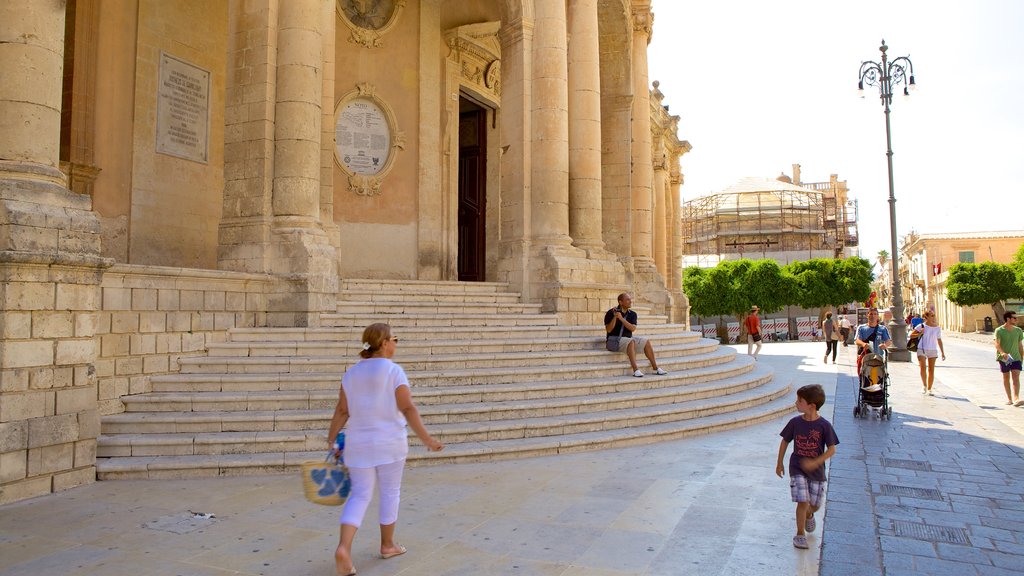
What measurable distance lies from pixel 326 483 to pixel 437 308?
6.57 meters

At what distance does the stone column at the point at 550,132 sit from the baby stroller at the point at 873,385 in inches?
207

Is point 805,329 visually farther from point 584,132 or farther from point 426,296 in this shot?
point 426,296

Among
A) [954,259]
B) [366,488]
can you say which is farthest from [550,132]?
[954,259]

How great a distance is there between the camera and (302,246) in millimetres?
9102

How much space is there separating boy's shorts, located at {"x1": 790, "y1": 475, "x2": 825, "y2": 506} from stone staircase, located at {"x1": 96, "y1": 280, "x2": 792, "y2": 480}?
10.0 ft

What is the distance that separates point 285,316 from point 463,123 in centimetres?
1018

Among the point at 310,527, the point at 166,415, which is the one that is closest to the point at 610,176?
the point at 166,415

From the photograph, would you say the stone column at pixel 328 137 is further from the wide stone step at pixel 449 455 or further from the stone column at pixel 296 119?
the wide stone step at pixel 449 455

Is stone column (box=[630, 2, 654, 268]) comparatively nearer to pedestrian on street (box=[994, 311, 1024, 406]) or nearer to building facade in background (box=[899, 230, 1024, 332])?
pedestrian on street (box=[994, 311, 1024, 406])

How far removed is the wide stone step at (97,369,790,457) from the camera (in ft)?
21.1

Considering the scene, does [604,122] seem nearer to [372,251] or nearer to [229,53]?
[372,251]

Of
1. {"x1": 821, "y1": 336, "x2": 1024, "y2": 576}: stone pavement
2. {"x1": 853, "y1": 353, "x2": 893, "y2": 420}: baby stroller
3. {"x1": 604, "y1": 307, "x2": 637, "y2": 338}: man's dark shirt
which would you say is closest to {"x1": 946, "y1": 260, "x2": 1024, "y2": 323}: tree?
{"x1": 821, "y1": 336, "x2": 1024, "y2": 576}: stone pavement

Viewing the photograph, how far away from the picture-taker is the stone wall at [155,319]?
274 inches

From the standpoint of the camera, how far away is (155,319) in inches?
294
